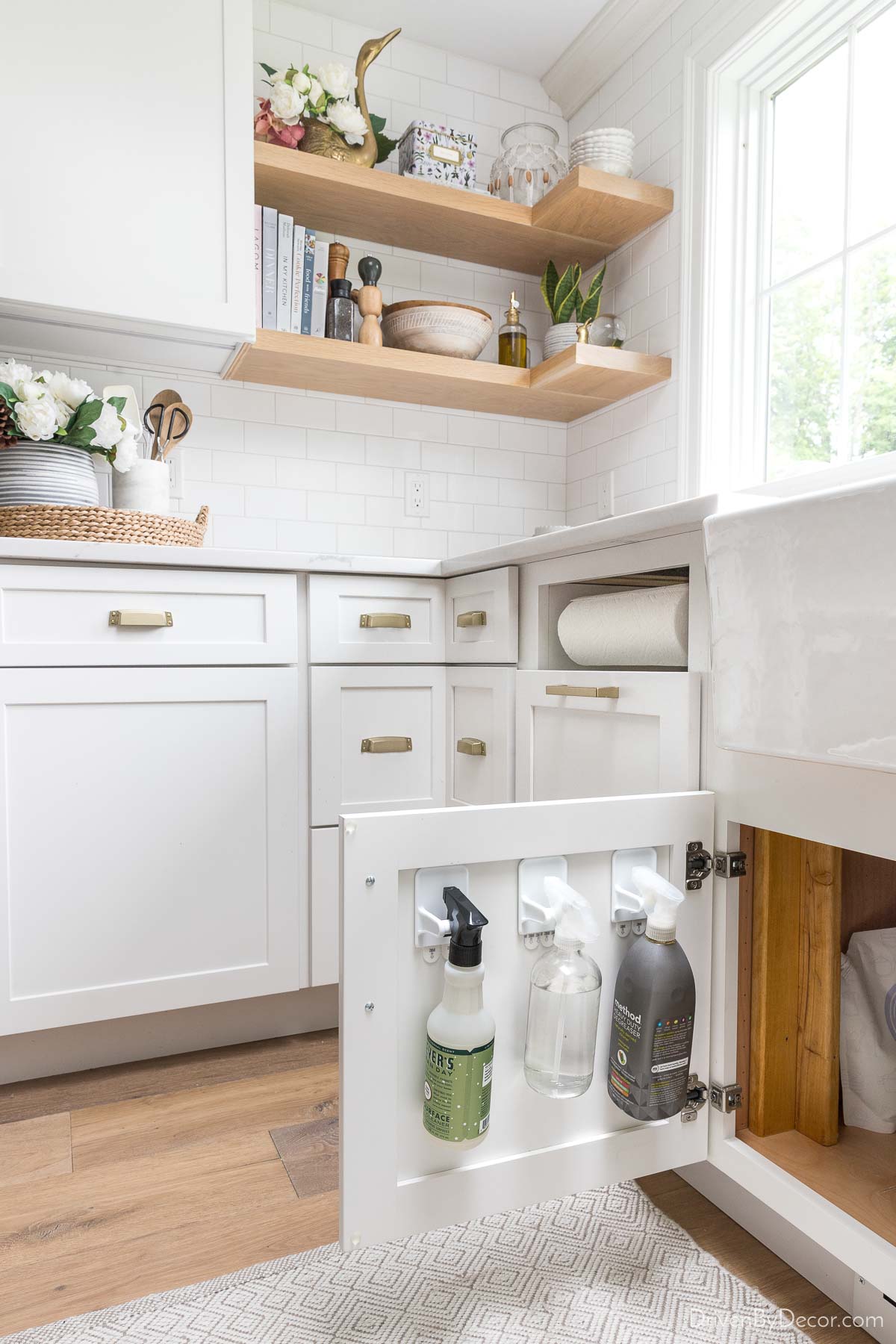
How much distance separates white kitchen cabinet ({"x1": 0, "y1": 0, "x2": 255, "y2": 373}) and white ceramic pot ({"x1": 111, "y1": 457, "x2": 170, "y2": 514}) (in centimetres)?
Result: 28

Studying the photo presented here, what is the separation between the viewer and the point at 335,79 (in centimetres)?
186

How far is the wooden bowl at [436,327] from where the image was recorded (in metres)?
2.06

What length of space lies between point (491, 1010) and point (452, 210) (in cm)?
182

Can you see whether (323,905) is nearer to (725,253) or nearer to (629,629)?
(629,629)

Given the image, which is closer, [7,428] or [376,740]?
[7,428]

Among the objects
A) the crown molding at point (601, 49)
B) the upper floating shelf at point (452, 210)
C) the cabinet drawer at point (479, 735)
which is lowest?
the cabinet drawer at point (479, 735)

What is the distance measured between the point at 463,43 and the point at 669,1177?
8.40 feet

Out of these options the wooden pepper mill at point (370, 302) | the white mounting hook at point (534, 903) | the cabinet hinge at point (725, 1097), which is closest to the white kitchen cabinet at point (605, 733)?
the white mounting hook at point (534, 903)

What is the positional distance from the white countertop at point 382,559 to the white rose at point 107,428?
263 millimetres

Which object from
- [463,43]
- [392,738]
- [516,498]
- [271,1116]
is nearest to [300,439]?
A: [516,498]

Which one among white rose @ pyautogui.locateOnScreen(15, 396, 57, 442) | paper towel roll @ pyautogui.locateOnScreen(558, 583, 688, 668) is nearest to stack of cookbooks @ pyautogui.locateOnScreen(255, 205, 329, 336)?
white rose @ pyautogui.locateOnScreen(15, 396, 57, 442)

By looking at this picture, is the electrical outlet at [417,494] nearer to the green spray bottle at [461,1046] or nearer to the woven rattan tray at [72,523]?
the woven rattan tray at [72,523]

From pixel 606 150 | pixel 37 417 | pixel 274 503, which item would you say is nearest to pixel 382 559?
pixel 274 503

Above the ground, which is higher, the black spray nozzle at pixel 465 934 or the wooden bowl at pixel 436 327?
the wooden bowl at pixel 436 327
